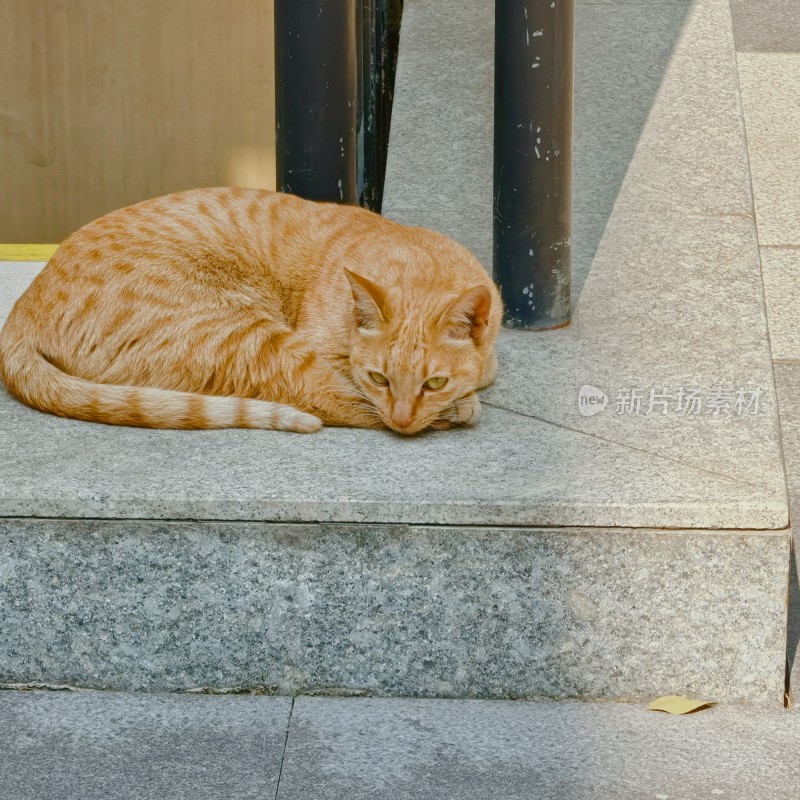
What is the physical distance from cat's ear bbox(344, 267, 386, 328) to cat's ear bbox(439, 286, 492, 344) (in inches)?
7.0

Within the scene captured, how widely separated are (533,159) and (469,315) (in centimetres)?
91

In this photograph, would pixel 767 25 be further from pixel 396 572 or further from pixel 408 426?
pixel 396 572

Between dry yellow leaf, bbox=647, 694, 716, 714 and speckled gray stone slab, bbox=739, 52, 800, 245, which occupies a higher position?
speckled gray stone slab, bbox=739, 52, 800, 245

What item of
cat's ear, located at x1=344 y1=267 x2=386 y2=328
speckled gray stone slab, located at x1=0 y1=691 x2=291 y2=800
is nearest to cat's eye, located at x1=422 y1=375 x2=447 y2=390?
cat's ear, located at x1=344 y1=267 x2=386 y2=328

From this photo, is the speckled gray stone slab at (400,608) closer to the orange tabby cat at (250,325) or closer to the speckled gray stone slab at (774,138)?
the orange tabby cat at (250,325)

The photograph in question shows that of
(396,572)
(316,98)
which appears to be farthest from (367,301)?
(316,98)

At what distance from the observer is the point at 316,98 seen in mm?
4141

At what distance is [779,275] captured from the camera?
465 cm

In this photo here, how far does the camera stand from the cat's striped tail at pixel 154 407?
3.23m

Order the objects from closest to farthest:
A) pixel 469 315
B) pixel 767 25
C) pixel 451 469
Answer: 1. pixel 451 469
2. pixel 469 315
3. pixel 767 25

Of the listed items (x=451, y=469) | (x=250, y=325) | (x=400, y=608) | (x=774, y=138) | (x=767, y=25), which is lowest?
(x=400, y=608)

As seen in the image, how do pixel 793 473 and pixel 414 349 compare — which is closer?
pixel 414 349

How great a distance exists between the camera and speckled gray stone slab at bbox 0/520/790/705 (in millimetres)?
2717

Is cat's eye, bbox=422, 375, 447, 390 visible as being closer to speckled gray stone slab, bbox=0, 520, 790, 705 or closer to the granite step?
the granite step
